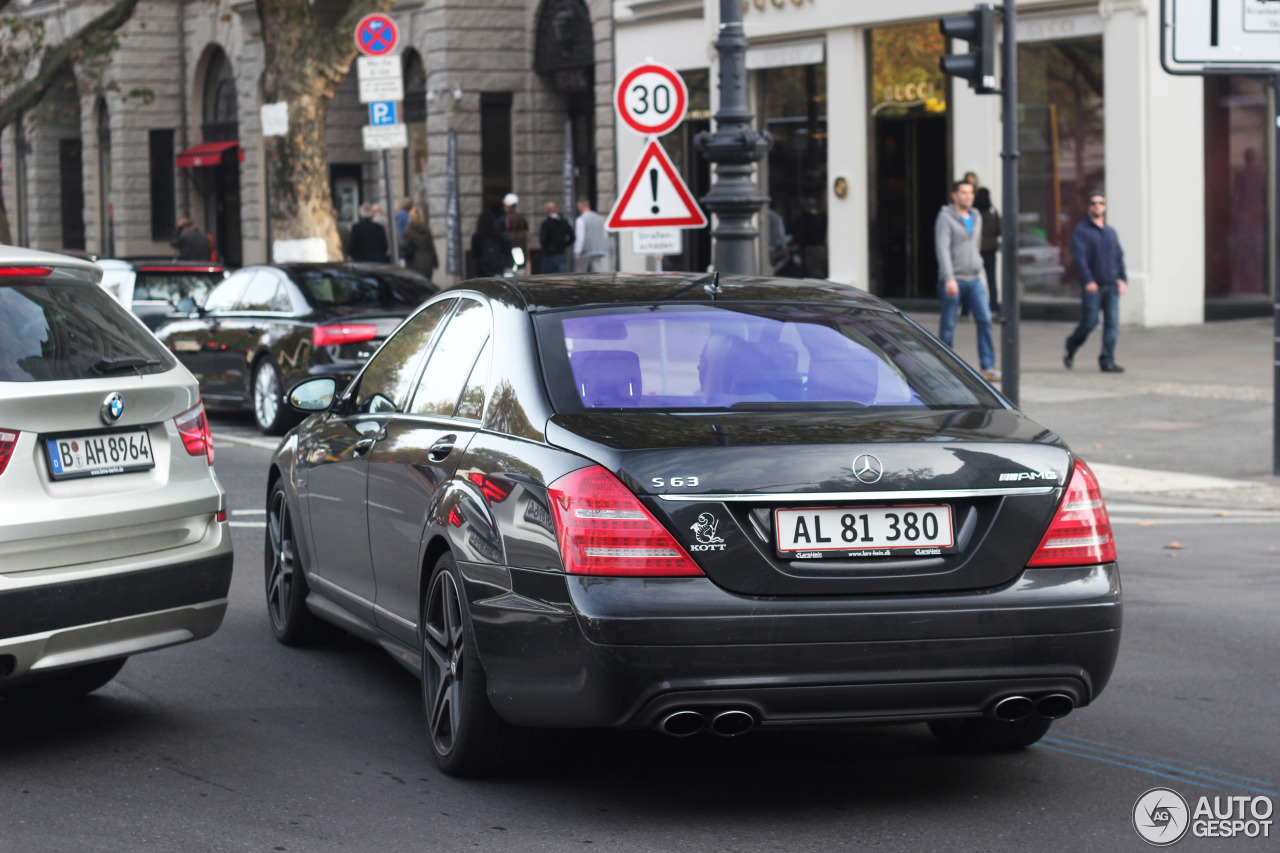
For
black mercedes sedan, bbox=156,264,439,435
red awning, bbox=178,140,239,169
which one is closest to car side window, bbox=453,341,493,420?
black mercedes sedan, bbox=156,264,439,435

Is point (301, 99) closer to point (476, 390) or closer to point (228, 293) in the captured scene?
point (228, 293)

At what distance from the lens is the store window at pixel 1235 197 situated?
75.2 feet

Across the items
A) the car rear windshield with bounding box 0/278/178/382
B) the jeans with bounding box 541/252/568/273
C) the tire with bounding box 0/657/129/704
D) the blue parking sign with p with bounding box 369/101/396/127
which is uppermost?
the blue parking sign with p with bounding box 369/101/396/127

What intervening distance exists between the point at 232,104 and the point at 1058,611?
4120 centimetres

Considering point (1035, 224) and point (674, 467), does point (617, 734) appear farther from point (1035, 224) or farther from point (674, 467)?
point (1035, 224)

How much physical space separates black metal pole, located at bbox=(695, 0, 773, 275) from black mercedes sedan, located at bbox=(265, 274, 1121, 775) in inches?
313

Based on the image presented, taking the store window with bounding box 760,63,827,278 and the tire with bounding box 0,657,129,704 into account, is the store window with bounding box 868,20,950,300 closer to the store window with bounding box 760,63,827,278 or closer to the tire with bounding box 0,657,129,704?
the store window with bounding box 760,63,827,278

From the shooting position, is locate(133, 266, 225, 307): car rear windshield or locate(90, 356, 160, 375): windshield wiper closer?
locate(90, 356, 160, 375): windshield wiper

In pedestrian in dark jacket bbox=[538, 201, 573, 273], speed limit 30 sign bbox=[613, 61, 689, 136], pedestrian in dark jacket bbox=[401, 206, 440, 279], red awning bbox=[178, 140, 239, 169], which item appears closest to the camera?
speed limit 30 sign bbox=[613, 61, 689, 136]

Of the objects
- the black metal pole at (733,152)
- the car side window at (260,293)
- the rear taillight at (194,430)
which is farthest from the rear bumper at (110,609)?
the car side window at (260,293)

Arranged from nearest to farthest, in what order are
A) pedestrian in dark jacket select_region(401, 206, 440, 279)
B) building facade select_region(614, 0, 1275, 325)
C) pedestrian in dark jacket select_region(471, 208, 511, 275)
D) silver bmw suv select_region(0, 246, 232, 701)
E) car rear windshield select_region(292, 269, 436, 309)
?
silver bmw suv select_region(0, 246, 232, 701), car rear windshield select_region(292, 269, 436, 309), building facade select_region(614, 0, 1275, 325), pedestrian in dark jacket select_region(401, 206, 440, 279), pedestrian in dark jacket select_region(471, 208, 511, 275)

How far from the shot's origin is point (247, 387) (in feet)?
53.8

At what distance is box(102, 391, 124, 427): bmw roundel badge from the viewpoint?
5.62 metres

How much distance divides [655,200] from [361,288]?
Result: 3.57 meters
